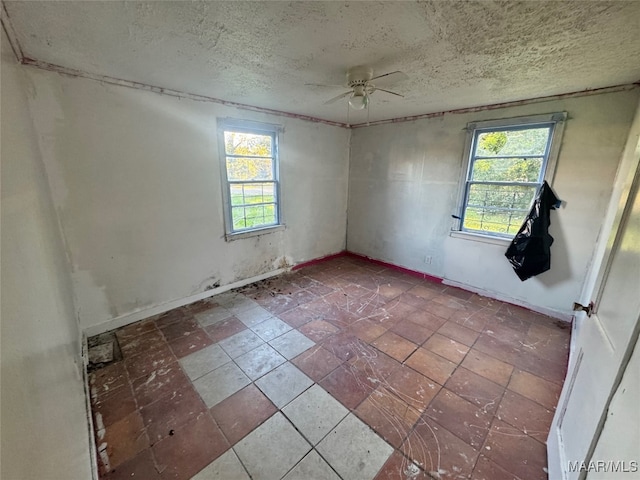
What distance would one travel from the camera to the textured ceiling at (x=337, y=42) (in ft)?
4.25

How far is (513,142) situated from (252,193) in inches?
129

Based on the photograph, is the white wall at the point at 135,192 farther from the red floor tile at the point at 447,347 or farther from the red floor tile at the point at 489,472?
the red floor tile at the point at 489,472

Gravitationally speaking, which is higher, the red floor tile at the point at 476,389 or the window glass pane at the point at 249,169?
the window glass pane at the point at 249,169

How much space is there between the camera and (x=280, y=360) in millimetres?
2271

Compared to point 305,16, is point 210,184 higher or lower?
lower

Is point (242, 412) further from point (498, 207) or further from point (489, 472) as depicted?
point (498, 207)

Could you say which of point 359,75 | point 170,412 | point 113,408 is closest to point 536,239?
point 359,75

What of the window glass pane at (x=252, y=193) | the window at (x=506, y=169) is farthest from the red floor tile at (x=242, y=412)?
the window at (x=506, y=169)

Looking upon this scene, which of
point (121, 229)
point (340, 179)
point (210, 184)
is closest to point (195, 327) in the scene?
point (121, 229)

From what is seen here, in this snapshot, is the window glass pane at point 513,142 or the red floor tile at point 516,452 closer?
the red floor tile at point 516,452

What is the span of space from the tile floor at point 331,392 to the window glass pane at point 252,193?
135 centimetres

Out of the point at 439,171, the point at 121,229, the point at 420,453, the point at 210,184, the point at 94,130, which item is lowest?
the point at 420,453

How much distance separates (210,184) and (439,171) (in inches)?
121

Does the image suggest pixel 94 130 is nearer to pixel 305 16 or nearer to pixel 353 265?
pixel 305 16
